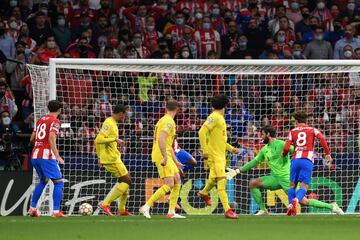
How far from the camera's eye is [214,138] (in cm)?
1844

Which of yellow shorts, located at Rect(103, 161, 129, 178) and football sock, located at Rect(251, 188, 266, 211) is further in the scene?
football sock, located at Rect(251, 188, 266, 211)

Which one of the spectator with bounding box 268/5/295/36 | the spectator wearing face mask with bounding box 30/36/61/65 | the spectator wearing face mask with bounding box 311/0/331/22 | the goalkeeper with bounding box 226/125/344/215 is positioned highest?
the spectator wearing face mask with bounding box 311/0/331/22

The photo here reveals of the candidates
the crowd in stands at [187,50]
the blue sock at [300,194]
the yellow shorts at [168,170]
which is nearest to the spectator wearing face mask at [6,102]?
the crowd in stands at [187,50]

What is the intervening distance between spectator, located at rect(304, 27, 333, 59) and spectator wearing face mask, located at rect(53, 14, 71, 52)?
562 cm

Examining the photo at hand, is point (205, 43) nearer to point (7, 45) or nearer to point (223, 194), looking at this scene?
point (7, 45)

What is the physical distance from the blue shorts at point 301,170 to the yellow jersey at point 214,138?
1.40m

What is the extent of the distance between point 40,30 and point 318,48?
6.52 metres

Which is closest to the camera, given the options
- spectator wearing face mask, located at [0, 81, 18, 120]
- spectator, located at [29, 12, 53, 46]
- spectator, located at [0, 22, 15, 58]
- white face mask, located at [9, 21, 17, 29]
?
spectator wearing face mask, located at [0, 81, 18, 120]

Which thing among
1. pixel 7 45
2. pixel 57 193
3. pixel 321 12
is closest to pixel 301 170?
pixel 57 193

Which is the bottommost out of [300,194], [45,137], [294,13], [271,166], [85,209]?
[85,209]

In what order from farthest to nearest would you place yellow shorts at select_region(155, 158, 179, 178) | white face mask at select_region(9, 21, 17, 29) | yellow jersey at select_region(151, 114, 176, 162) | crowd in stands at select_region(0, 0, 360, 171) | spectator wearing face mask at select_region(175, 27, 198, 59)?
1. spectator wearing face mask at select_region(175, 27, 198, 59)
2. white face mask at select_region(9, 21, 17, 29)
3. crowd in stands at select_region(0, 0, 360, 171)
4. yellow shorts at select_region(155, 158, 179, 178)
5. yellow jersey at select_region(151, 114, 176, 162)

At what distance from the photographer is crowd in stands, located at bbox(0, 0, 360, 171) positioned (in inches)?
882

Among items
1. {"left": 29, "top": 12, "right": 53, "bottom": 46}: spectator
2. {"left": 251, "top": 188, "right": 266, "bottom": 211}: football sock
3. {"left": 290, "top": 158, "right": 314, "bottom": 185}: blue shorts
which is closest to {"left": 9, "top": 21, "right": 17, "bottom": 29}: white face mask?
{"left": 29, "top": 12, "right": 53, "bottom": 46}: spectator

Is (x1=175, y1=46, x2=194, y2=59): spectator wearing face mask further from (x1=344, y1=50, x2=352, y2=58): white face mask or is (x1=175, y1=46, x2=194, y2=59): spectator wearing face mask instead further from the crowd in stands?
(x1=344, y1=50, x2=352, y2=58): white face mask
